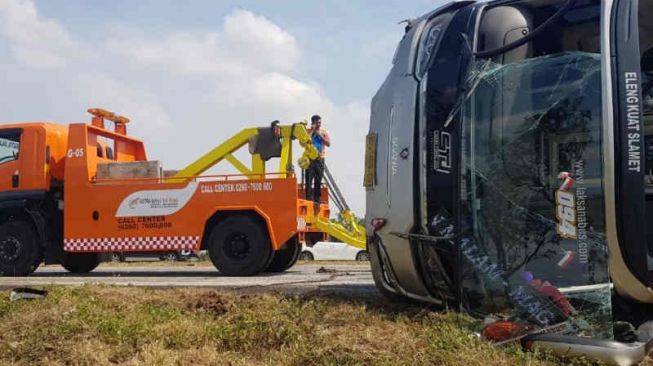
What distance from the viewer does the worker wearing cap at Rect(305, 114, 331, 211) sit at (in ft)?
39.0

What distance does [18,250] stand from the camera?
1136cm

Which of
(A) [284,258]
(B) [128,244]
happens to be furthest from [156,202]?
(A) [284,258]

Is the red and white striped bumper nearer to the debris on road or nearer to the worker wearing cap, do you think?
the worker wearing cap

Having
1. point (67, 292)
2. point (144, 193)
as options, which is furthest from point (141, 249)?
point (67, 292)

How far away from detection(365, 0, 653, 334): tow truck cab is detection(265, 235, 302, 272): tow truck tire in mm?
6263

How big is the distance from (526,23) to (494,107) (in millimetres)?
737

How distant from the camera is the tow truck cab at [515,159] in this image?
4082 millimetres

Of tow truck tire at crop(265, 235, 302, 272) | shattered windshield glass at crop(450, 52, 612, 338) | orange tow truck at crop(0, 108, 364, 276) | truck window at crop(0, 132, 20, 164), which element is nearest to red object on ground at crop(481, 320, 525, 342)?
shattered windshield glass at crop(450, 52, 612, 338)

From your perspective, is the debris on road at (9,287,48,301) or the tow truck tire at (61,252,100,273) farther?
the tow truck tire at (61,252,100,273)

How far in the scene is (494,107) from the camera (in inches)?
181

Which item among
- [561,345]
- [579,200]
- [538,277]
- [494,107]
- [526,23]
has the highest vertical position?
[526,23]

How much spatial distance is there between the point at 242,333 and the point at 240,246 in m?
6.20

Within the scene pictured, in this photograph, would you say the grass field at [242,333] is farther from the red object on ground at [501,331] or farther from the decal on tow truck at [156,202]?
the decal on tow truck at [156,202]

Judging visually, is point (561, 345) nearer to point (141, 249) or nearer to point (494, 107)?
point (494, 107)
